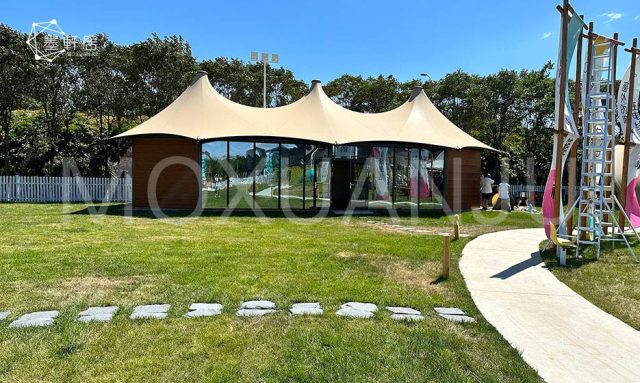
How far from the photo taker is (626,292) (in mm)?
5891

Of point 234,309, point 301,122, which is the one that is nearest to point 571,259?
point 234,309

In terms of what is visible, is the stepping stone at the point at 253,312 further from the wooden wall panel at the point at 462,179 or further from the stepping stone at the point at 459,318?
the wooden wall panel at the point at 462,179

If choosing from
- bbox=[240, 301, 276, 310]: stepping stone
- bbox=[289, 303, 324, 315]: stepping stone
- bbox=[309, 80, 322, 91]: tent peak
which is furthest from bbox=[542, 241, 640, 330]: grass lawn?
bbox=[309, 80, 322, 91]: tent peak

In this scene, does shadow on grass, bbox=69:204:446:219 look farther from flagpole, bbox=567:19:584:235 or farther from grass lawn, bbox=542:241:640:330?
grass lawn, bbox=542:241:640:330

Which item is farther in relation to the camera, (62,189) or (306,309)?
(62,189)

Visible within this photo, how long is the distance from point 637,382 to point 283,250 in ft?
18.9

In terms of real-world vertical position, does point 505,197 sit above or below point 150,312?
above

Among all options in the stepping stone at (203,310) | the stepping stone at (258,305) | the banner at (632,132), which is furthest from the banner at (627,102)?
the stepping stone at (203,310)

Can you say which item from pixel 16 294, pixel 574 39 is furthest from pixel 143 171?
pixel 574 39

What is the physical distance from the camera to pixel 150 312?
450cm

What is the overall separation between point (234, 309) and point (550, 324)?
3.41 metres

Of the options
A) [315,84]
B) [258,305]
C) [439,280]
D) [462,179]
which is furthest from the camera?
[315,84]

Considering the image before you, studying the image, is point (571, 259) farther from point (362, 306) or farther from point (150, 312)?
point (150, 312)

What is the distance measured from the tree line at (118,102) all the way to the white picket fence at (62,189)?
3.28m
